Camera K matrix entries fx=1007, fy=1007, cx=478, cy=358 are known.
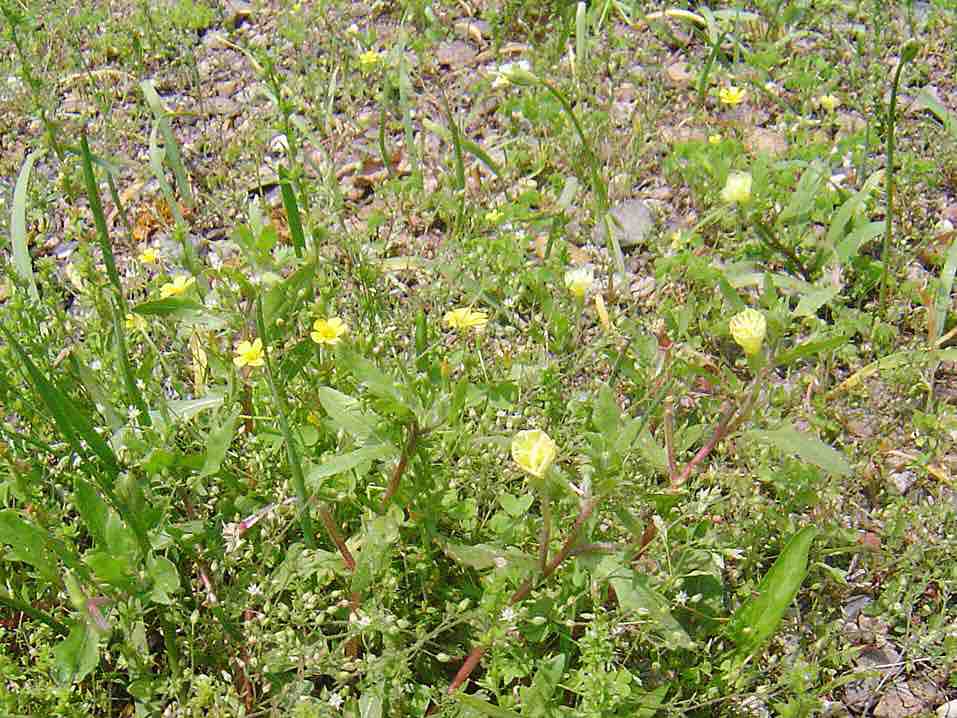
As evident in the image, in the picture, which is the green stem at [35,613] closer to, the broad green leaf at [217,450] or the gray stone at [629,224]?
the broad green leaf at [217,450]

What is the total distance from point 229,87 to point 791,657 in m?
2.87

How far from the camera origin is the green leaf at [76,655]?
1.69 metres

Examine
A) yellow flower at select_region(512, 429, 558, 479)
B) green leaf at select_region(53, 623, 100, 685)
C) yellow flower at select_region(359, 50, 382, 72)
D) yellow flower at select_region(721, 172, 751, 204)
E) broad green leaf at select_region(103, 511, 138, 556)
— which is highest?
yellow flower at select_region(359, 50, 382, 72)

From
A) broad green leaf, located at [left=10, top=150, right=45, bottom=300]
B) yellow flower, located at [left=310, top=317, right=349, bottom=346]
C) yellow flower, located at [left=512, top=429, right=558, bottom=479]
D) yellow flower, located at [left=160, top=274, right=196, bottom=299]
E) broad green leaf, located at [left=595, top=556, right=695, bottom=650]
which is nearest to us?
yellow flower, located at [left=512, top=429, right=558, bottom=479]

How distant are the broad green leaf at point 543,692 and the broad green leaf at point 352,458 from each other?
0.48 m

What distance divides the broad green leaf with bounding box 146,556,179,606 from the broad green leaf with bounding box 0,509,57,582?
21 cm

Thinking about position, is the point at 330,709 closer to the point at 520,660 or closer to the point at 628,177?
the point at 520,660

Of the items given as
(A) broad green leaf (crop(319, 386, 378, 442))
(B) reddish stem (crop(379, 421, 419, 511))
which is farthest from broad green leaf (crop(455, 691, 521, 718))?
(A) broad green leaf (crop(319, 386, 378, 442))

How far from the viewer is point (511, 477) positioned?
86.9 inches

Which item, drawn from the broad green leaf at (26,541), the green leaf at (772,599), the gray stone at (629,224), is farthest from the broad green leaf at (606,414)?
the gray stone at (629,224)

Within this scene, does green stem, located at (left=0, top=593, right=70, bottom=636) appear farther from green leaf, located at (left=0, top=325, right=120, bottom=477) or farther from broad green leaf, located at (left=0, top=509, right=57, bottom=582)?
green leaf, located at (left=0, top=325, right=120, bottom=477)

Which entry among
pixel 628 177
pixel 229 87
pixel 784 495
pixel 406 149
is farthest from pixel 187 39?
pixel 784 495

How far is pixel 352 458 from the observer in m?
1.79

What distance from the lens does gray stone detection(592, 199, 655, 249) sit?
314cm
